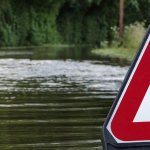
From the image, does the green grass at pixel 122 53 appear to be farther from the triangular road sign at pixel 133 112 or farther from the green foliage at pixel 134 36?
the triangular road sign at pixel 133 112

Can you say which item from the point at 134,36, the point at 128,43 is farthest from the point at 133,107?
the point at 128,43

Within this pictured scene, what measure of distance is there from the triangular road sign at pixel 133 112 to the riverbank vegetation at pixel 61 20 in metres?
38.3

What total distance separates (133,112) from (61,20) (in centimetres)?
5398

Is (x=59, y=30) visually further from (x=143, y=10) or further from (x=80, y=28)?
(x=143, y=10)

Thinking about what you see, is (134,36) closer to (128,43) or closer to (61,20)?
(128,43)

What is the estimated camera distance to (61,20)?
183 feet

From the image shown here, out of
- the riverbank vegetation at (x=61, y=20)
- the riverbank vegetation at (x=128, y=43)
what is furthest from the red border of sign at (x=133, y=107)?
the riverbank vegetation at (x=61, y=20)

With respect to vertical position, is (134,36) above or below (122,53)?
above

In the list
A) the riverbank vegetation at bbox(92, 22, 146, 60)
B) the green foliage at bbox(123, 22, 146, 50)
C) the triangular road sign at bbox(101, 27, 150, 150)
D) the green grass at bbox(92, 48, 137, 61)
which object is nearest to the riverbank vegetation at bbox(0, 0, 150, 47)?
the riverbank vegetation at bbox(92, 22, 146, 60)

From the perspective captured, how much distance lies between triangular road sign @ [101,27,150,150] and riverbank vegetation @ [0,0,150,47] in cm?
3828

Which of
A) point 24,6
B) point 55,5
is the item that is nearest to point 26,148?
point 24,6

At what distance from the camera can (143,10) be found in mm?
62469

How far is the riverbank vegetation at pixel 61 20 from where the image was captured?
42.8 meters

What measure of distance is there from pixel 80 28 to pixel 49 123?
5179cm
